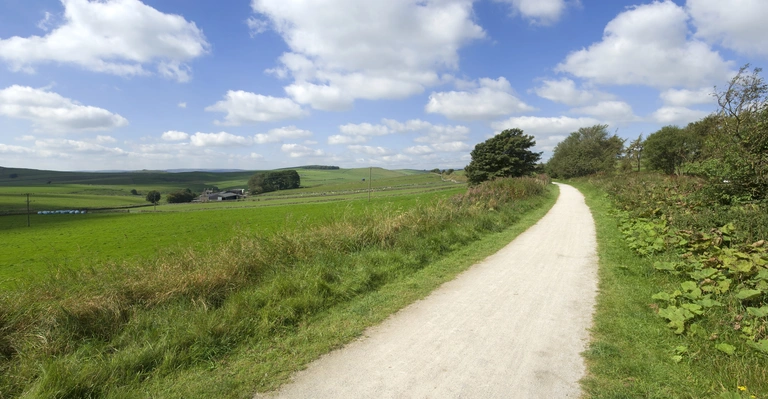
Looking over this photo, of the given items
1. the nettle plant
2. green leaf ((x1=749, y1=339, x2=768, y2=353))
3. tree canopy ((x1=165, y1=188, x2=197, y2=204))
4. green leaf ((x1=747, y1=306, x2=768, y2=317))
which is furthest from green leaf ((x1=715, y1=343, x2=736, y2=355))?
tree canopy ((x1=165, y1=188, x2=197, y2=204))

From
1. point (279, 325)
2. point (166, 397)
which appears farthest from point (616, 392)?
point (166, 397)

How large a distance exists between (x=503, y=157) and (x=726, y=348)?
4506 centimetres

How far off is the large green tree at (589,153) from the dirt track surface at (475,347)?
146 feet

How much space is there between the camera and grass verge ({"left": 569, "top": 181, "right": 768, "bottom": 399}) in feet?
9.96

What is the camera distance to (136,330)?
4348mm

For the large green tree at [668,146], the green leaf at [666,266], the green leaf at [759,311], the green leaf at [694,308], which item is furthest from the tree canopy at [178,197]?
the green leaf at [759,311]

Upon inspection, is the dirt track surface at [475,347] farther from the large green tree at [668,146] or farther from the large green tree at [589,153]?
the large green tree at [589,153]

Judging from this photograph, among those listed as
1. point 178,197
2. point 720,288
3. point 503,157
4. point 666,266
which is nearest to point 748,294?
point 720,288

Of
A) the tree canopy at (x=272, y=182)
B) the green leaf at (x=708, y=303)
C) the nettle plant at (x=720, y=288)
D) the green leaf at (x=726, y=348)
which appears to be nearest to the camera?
the green leaf at (x=726, y=348)

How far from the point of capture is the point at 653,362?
11.7ft

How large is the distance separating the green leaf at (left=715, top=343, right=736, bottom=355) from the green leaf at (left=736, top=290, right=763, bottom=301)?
1.04 meters

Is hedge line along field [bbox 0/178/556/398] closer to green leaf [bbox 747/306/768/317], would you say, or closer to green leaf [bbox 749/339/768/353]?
green leaf [bbox 749/339/768/353]

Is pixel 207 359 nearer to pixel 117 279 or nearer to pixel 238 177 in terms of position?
pixel 117 279

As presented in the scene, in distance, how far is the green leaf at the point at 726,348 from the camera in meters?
3.34
